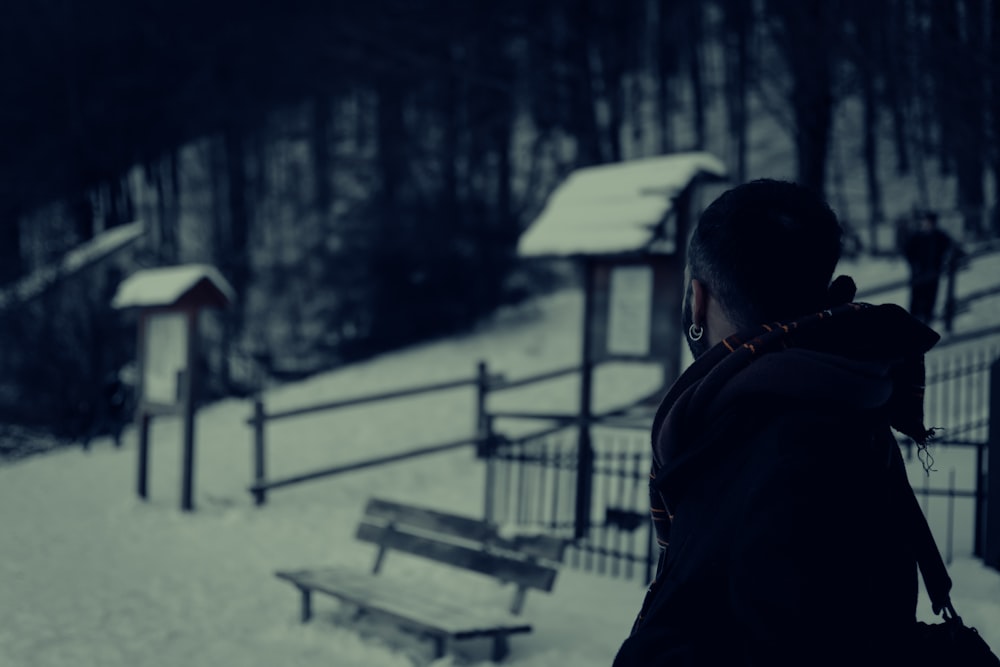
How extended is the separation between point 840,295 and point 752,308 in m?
0.20

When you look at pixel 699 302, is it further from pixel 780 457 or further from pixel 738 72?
pixel 738 72

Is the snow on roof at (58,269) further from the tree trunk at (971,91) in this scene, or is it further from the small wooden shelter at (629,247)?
the tree trunk at (971,91)

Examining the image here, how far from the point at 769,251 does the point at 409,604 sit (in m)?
4.03

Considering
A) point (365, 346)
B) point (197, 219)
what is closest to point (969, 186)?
point (365, 346)

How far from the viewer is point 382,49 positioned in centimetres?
2111

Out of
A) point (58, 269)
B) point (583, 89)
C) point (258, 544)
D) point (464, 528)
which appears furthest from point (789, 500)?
point (583, 89)

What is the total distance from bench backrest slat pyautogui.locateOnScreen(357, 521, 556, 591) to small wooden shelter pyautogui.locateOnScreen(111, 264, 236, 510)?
3.44m

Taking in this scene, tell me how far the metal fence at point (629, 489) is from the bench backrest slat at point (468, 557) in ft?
1.41

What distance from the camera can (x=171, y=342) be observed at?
950 centimetres

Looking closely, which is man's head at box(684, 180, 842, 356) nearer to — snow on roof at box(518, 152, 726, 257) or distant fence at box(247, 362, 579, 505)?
snow on roof at box(518, 152, 726, 257)

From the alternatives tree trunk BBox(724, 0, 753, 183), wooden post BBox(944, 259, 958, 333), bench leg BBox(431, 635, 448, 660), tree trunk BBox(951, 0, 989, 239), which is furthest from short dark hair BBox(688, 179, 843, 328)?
tree trunk BBox(724, 0, 753, 183)

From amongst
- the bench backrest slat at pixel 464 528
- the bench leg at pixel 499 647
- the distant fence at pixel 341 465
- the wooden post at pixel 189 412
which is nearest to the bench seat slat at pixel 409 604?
the bench leg at pixel 499 647

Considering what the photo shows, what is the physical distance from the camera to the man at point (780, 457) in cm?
136

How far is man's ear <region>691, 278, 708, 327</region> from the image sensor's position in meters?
1.73
